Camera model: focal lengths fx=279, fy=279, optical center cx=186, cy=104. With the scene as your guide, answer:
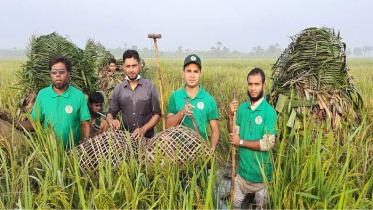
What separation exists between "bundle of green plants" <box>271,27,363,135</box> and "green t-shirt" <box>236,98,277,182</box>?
62 centimetres

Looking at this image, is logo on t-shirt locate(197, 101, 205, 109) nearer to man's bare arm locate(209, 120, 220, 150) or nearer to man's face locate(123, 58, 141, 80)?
man's bare arm locate(209, 120, 220, 150)

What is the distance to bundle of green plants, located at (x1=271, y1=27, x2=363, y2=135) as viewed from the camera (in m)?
2.64

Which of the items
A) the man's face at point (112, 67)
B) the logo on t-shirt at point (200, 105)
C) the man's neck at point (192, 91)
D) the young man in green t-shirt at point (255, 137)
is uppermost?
the man's face at point (112, 67)

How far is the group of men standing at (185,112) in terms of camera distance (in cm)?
203

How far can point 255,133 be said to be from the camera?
2102 mm

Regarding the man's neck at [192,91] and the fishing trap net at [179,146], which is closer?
the fishing trap net at [179,146]

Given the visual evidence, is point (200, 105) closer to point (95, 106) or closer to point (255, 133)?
point (255, 133)

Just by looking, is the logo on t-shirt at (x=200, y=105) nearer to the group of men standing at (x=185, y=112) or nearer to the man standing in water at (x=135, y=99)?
the group of men standing at (x=185, y=112)

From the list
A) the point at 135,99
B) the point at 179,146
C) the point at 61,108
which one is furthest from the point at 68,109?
the point at 179,146

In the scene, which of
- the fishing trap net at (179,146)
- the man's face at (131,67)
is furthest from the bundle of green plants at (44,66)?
the fishing trap net at (179,146)

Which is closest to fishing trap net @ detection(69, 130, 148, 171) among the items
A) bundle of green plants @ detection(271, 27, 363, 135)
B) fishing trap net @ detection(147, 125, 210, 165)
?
fishing trap net @ detection(147, 125, 210, 165)

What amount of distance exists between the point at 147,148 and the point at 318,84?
1.87m

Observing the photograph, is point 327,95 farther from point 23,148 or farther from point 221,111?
point 221,111

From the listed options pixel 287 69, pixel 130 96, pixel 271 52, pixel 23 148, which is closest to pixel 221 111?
pixel 287 69
